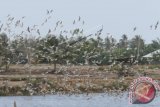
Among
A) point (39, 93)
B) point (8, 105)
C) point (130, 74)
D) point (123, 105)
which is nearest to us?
point (123, 105)

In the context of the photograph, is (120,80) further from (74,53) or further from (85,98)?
(74,53)

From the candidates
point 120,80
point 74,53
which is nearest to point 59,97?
point 120,80

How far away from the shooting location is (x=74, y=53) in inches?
2813

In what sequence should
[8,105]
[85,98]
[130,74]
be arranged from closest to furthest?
1. [8,105]
2. [85,98]
3. [130,74]

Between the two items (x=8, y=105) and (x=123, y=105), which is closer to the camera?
(x=123, y=105)

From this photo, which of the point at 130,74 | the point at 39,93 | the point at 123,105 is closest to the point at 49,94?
the point at 39,93

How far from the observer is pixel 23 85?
5056 centimetres

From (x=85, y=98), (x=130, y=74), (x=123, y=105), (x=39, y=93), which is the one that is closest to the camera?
(x=123, y=105)

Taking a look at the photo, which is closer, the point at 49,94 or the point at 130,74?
the point at 49,94

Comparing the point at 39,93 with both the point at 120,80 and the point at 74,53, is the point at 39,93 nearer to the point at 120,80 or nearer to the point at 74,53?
the point at 120,80

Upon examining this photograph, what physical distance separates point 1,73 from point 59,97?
24.5 meters

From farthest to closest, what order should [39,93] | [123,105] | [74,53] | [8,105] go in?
[74,53] < [39,93] < [8,105] < [123,105]

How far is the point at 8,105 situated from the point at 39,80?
397 inches

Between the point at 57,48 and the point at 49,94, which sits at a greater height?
the point at 57,48
